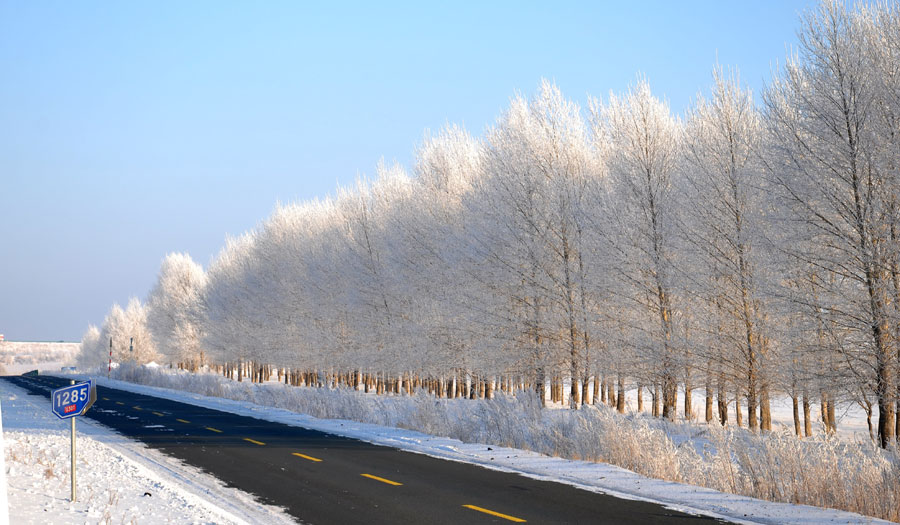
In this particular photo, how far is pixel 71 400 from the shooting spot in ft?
30.1

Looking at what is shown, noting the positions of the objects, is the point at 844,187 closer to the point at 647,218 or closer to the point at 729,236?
the point at 729,236

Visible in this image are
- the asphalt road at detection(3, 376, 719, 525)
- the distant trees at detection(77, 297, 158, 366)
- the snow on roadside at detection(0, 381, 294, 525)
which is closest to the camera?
the snow on roadside at detection(0, 381, 294, 525)

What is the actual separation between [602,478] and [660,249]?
1228cm

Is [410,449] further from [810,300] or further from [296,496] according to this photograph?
[810,300]

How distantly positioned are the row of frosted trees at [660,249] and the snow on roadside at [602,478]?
7.18 meters

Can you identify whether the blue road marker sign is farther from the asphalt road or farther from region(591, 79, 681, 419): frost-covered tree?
region(591, 79, 681, 419): frost-covered tree

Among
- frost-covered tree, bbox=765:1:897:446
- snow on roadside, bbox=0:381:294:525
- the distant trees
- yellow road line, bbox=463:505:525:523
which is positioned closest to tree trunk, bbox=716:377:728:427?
frost-covered tree, bbox=765:1:897:446

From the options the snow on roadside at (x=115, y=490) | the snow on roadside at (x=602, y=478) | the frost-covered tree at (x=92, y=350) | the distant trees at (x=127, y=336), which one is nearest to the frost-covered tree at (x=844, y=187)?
the snow on roadside at (x=602, y=478)

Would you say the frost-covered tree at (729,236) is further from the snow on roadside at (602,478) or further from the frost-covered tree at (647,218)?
the snow on roadside at (602,478)

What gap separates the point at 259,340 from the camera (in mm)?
50344

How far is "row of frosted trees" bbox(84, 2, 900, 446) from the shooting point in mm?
16094

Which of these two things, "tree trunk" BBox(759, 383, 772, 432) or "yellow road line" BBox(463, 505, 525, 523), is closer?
"yellow road line" BBox(463, 505, 525, 523)

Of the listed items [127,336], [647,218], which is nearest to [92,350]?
[127,336]

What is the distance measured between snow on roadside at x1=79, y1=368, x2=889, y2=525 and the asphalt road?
0.45m
